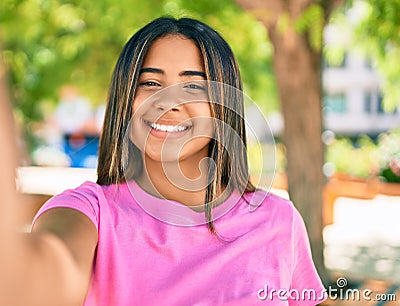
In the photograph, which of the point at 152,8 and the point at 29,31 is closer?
the point at 152,8

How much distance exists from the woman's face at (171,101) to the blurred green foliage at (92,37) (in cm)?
208

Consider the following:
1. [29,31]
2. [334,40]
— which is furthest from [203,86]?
[334,40]

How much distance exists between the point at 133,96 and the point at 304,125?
326 centimetres

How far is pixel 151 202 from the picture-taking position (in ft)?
4.92

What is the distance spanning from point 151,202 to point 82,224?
31 centimetres

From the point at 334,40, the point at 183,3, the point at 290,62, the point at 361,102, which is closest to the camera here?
the point at 183,3

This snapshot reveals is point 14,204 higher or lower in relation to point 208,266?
higher

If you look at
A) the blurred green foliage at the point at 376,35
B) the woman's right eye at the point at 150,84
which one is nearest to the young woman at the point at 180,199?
the woman's right eye at the point at 150,84

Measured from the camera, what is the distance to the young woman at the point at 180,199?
1.35 m

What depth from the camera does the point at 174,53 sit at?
147cm

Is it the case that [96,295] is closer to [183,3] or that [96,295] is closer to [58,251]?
[58,251]

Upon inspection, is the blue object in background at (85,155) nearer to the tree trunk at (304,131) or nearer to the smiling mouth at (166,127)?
the tree trunk at (304,131)

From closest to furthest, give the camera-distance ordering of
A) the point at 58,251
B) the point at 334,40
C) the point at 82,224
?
the point at 58,251 → the point at 82,224 → the point at 334,40

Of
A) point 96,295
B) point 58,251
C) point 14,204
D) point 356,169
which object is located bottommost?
point 356,169
